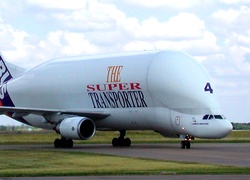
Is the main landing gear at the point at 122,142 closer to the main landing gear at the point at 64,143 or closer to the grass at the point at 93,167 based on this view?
the main landing gear at the point at 64,143

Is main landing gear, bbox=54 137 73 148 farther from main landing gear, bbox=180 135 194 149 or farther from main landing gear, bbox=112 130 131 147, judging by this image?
main landing gear, bbox=180 135 194 149

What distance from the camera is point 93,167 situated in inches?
1134

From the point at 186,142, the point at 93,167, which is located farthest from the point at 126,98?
the point at 93,167

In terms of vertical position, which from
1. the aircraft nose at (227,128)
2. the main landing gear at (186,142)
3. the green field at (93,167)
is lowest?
the green field at (93,167)

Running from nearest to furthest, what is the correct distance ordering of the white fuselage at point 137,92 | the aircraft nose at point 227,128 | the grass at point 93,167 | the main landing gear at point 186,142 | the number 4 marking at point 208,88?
the grass at point 93,167 → the aircraft nose at point 227,128 → the main landing gear at point 186,142 → the white fuselage at point 137,92 → the number 4 marking at point 208,88

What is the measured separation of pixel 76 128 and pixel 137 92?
4.60 meters

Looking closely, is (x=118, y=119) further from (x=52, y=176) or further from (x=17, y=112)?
(x=52, y=176)

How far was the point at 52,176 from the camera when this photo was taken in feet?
78.9

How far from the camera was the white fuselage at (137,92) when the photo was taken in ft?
149

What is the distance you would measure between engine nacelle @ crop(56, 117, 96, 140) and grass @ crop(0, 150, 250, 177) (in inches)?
420

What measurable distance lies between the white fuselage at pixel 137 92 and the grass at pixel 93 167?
11.5 metres

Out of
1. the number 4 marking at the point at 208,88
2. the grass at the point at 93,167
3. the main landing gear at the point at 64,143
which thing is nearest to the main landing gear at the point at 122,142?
the main landing gear at the point at 64,143

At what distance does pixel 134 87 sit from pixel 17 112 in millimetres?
7960

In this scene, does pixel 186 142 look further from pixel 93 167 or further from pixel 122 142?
pixel 93 167
